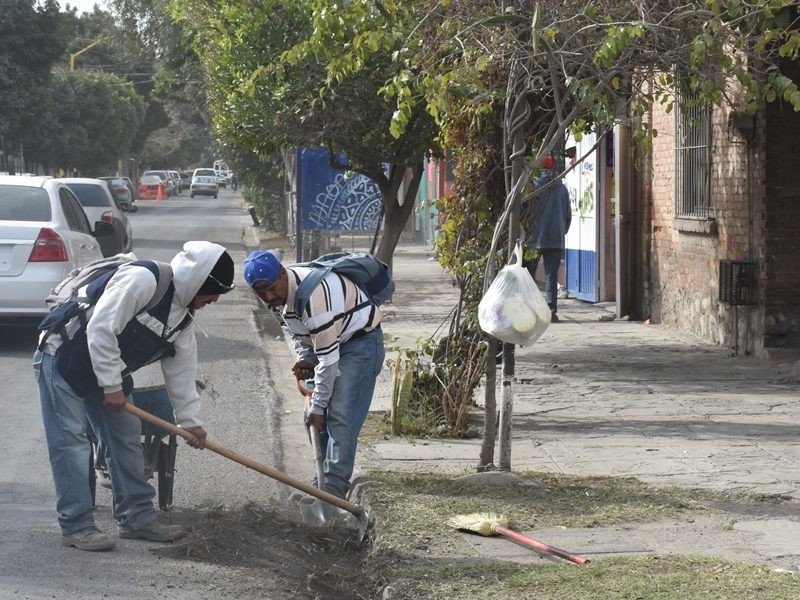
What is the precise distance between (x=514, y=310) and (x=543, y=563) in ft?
5.22

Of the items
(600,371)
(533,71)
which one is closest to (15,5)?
(600,371)

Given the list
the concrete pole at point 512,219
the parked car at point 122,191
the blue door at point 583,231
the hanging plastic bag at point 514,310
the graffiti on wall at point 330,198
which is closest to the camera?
the hanging plastic bag at point 514,310

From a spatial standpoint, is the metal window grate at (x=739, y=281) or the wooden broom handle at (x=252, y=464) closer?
the wooden broom handle at (x=252, y=464)

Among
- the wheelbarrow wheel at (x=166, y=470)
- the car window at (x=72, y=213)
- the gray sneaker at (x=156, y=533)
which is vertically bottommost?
the gray sneaker at (x=156, y=533)

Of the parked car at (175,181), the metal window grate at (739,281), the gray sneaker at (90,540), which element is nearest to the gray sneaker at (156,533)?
the gray sneaker at (90,540)

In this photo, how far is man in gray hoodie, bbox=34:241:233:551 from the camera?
5.88 m

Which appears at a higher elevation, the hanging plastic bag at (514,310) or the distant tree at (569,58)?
the distant tree at (569,58)

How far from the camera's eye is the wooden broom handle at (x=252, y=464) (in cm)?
605

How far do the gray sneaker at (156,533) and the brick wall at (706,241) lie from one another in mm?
7047

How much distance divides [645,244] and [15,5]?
31409 millimetres

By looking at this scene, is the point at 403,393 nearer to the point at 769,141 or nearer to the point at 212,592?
the point at 212,592

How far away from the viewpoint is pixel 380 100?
42.9ft

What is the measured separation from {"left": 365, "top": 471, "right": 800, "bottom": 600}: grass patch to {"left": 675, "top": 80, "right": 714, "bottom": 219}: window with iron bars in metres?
6.47

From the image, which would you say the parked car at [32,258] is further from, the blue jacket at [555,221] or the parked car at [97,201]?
the parked car at [97,201]
